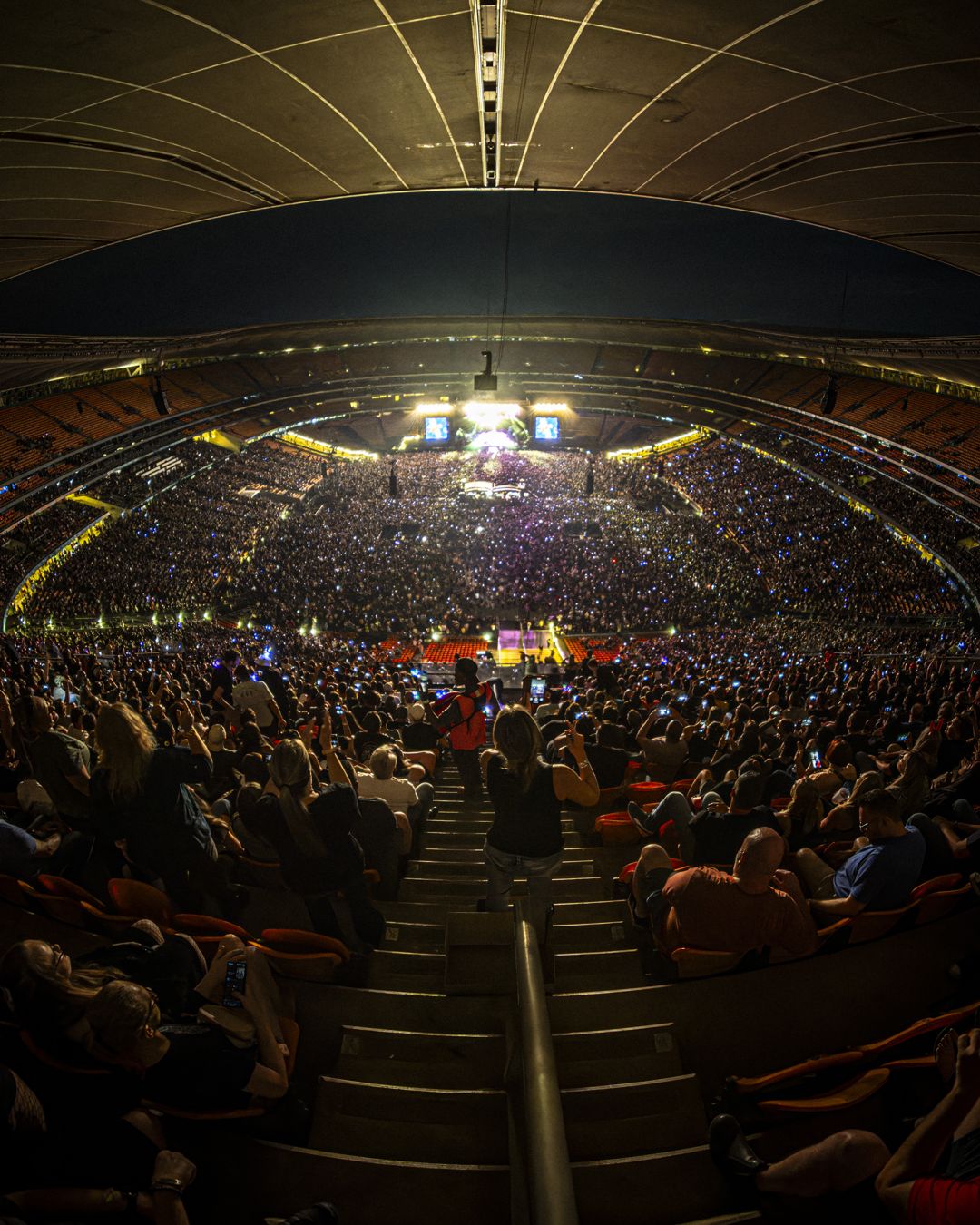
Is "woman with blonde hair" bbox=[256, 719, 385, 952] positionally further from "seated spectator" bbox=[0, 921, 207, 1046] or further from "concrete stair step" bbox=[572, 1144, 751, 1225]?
"concrete stair step" bbox=[572, 1144, 751, 1225]

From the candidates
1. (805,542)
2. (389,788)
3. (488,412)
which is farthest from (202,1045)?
(805,542)

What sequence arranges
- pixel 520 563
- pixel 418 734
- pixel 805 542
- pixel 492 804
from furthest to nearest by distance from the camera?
pixel 520 563 < pixel 805 542 < pixel 418 734 < pixel 492 804

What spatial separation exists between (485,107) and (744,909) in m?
6.62

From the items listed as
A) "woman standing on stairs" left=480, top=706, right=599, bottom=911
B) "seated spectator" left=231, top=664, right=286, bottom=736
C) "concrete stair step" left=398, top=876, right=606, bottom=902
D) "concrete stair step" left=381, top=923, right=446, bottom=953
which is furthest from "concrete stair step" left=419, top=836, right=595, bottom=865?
→ "seated spectator" left=231, top=664, right=286, bottom=736

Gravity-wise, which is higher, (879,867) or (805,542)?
(805,542)

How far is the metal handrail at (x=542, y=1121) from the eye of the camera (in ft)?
4.64

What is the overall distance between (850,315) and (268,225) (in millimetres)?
15021

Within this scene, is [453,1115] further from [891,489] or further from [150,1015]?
[891,489]

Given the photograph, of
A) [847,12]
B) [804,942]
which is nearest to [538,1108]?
[804,942]

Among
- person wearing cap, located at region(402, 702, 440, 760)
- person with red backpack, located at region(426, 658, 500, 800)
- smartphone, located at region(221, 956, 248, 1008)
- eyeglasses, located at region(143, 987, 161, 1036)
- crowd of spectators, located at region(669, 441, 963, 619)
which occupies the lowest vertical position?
eyeglasses, located at region(143, 987, 161, 1036)

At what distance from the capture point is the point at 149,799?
3.38m

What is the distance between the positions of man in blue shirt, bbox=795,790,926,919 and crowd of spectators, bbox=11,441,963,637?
29909 mm

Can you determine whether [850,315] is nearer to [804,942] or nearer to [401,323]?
[401,323]

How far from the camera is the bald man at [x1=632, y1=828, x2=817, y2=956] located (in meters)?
2.91
